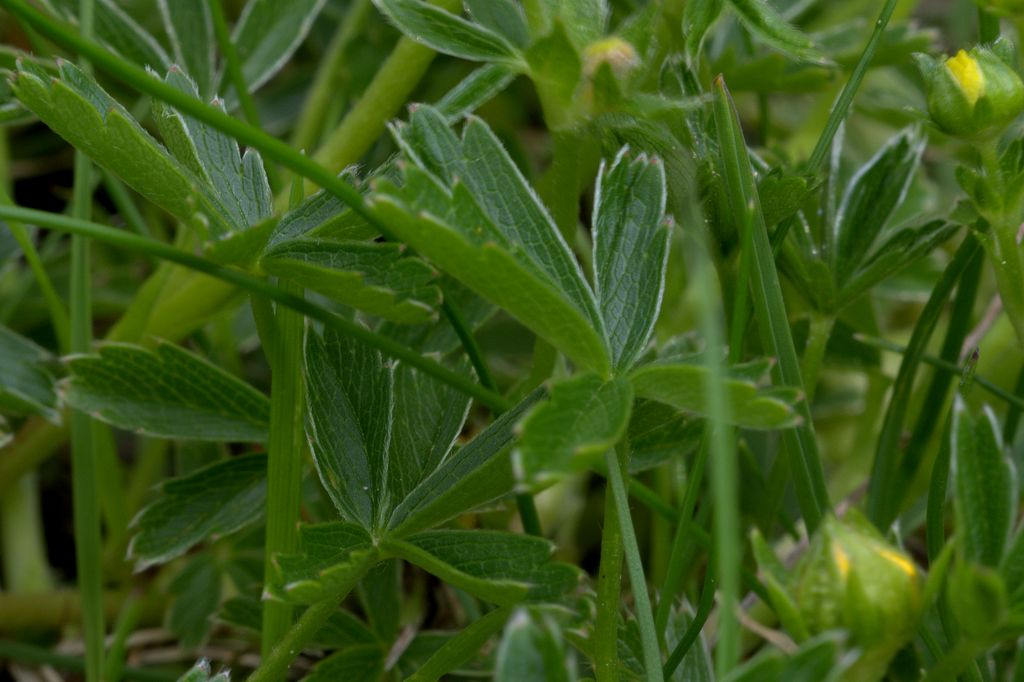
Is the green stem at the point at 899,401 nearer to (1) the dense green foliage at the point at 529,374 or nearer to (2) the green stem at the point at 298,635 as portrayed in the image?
(1) the dense green foliage at the point at 529,374

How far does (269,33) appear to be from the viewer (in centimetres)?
111

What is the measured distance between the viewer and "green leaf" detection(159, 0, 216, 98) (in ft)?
3.56

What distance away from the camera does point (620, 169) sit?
0.69 m

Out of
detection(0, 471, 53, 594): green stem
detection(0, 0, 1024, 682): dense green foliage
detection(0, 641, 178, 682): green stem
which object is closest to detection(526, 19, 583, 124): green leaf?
detection(0, 0, 1024, 682): dense green foliage

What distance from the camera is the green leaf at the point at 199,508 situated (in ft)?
2.80

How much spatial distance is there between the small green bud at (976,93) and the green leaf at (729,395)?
23 centimetres

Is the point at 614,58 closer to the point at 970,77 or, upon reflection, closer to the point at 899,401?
the point at 970,77

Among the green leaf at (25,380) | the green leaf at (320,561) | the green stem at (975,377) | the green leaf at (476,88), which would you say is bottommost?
the green leaf at (25,380)

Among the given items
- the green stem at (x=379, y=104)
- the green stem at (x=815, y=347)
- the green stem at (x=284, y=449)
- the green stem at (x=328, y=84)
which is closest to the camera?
the green stem at (x=284, y=449)

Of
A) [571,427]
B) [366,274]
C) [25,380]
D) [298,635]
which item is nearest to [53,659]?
[25,380]

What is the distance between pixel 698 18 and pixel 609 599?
1.20 ft

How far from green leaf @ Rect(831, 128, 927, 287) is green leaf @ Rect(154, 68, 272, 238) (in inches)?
16.2

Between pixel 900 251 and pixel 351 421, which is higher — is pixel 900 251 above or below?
above

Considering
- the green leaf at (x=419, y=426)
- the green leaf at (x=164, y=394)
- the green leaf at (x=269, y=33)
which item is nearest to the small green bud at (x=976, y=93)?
the green leaf at (x=419, y=426)
